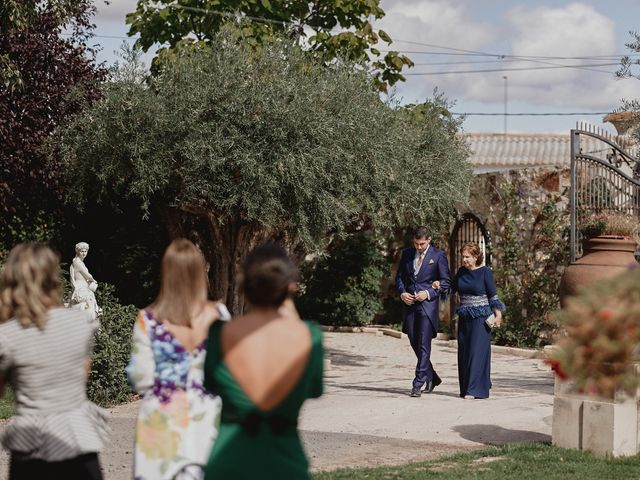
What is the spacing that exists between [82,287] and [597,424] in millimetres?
7592

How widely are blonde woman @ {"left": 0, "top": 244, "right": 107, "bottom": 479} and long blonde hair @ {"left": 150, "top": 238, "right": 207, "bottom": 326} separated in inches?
17.2

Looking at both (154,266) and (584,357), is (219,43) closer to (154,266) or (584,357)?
(154,266)

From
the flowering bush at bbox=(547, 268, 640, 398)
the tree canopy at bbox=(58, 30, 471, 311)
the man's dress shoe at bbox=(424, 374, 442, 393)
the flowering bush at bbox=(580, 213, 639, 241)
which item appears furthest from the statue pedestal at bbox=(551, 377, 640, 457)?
Answer: the tree canopy at bbox=(58, 30, 471, 311)

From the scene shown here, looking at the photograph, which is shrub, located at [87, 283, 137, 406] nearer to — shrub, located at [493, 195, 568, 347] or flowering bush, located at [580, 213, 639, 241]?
flowering bush, located at [580, 213, 639, 241]

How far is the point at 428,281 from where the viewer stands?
39.7 feet

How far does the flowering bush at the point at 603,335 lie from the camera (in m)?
4.00

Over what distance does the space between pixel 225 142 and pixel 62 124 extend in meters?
3.12

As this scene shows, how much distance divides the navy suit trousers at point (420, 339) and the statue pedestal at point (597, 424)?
136 inches

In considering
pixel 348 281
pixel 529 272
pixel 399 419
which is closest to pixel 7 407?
pixel 399 419

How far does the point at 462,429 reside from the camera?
32.3ft

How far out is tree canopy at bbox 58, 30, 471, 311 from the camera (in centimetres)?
1397

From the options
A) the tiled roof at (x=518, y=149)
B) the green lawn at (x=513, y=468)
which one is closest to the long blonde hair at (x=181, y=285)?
the green lawn at (x=513, y=468)

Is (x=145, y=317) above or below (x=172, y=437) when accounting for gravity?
above

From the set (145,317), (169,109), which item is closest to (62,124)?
(169,109)
